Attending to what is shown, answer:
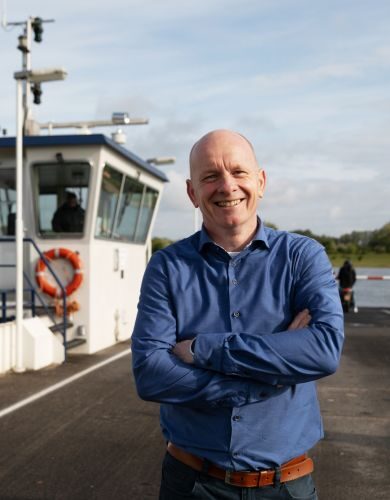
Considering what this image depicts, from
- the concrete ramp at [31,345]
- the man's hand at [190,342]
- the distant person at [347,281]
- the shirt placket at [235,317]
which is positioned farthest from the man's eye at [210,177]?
the distant person at [347,281]

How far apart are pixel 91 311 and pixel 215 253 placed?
35.8 ft

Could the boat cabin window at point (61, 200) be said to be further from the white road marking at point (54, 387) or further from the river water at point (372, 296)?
the river water at point (372, 296)

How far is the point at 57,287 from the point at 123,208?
8.90 ft

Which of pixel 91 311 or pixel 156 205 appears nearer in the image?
pixel 91 311

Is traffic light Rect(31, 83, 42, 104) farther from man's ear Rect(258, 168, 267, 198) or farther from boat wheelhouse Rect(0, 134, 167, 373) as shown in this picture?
man's ear Rect(258, 168, 267, 198)

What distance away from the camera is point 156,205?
17875 mm

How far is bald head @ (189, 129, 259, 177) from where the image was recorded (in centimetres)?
266

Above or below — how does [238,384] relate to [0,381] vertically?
above

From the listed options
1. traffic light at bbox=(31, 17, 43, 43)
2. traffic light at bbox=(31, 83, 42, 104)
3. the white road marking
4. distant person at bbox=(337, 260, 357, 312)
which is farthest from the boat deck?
distant person at bbox=(337, 260, 357, 312)

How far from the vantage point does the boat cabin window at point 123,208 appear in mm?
13953

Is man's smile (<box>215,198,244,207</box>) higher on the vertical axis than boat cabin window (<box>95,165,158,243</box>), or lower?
lower

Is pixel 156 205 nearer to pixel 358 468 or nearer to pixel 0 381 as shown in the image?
pixel 0 381

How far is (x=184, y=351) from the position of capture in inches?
104

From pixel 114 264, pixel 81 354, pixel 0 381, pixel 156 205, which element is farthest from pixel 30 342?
pixel 156 205
